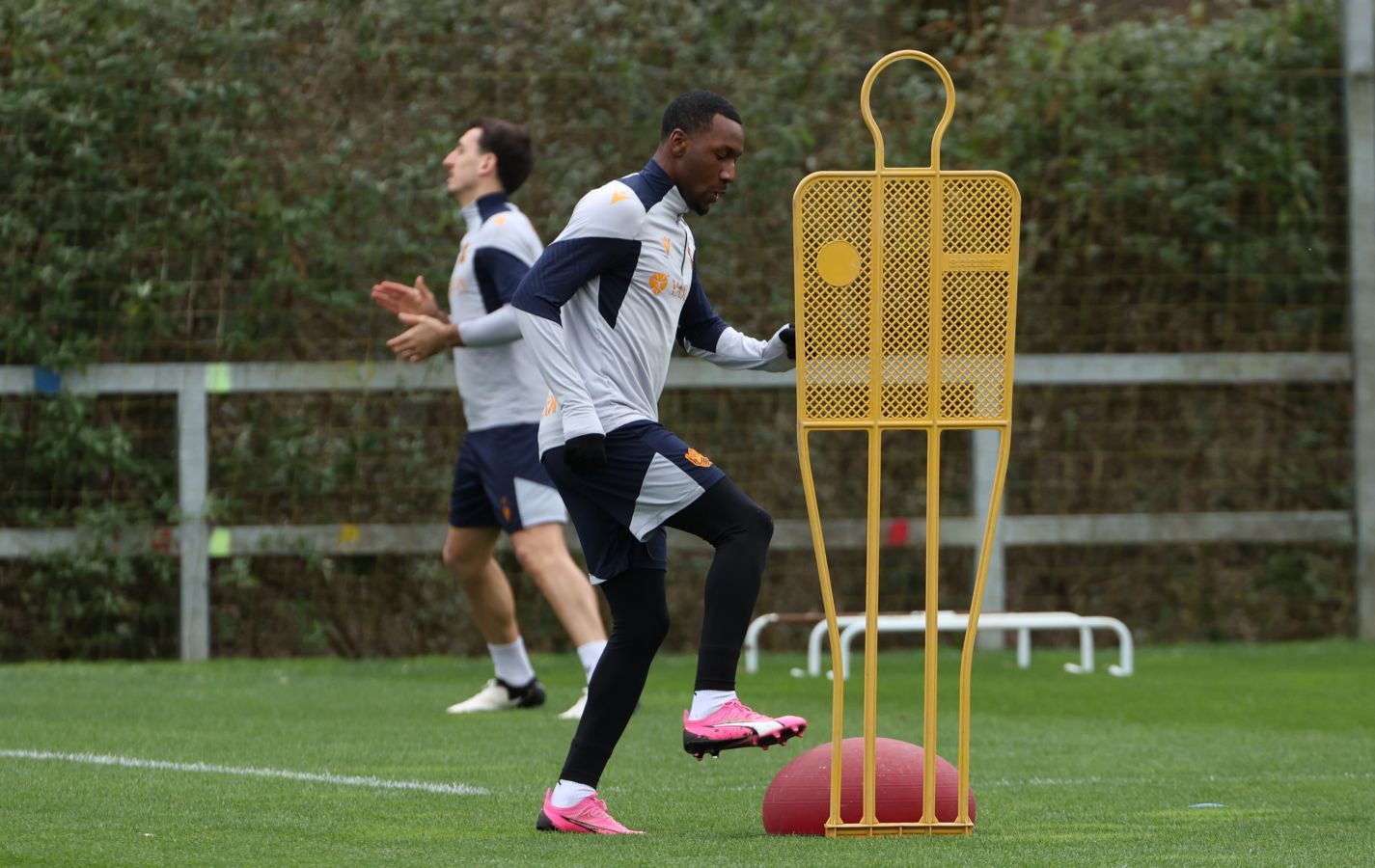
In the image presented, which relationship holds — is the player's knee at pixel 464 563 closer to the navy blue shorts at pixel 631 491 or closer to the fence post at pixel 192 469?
the fence post at pixel 192 469

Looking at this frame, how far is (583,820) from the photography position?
4.55 metres

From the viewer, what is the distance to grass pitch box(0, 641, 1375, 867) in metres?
4.27

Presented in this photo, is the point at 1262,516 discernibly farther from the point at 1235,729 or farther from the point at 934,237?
the point at 934,237

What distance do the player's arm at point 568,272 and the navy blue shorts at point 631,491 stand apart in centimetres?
14

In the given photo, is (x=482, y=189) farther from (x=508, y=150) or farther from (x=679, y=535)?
(x=679, y=535)

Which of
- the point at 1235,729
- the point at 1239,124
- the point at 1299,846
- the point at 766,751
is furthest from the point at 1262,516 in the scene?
the point at 1299,846

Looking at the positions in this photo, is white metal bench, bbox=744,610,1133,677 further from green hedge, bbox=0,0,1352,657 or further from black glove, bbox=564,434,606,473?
black glove, bbox=564,434,606,473

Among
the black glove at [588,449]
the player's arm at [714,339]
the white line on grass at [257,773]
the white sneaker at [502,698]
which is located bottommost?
the white sneaker at [502,698]

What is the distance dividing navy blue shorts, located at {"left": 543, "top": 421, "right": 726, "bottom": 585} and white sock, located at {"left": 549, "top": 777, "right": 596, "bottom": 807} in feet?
1.51

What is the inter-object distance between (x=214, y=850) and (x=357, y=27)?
6504 mm

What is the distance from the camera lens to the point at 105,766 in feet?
19.0

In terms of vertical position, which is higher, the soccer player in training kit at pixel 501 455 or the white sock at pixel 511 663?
the soccer player in training kit at pixel 501 455

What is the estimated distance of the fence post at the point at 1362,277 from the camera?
1030cm

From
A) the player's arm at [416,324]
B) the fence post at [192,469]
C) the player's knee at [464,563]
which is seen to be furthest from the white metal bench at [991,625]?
the fence post at [192,469]
